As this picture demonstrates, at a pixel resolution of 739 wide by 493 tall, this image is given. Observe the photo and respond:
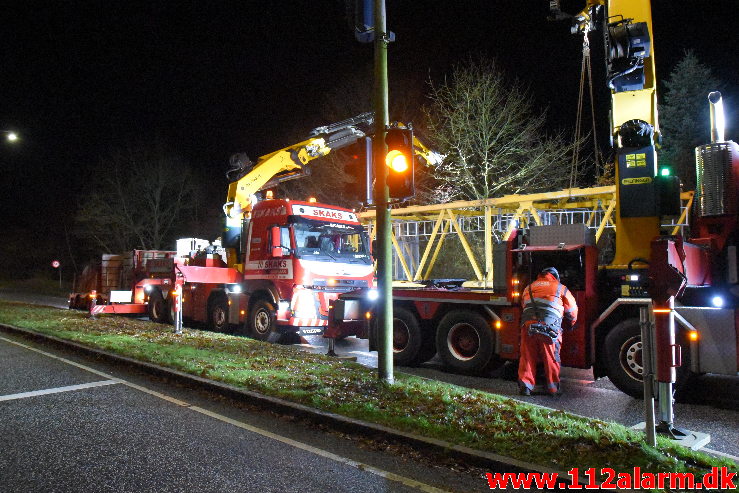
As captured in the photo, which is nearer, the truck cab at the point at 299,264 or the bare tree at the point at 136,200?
the truck cab at the point at 299,264

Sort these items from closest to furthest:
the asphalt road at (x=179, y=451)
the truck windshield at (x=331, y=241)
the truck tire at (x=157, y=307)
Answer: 1. the asphalt road at (x=179, y=451)
2. the truck windshield at (x=331, y=241)
3. the truck tire at (x=157, y=307)

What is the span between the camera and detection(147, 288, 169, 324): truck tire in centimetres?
1655

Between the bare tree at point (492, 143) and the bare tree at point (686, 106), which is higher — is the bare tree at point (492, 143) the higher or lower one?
the lower one

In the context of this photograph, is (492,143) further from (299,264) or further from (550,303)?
(550,303)

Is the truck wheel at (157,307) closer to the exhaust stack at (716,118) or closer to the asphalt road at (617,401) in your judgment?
the asphalt road at (617,401)

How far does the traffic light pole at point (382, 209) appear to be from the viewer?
7.14 m

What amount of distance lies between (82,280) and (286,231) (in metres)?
11.2

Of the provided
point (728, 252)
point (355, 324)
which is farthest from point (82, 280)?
point (728, 252)

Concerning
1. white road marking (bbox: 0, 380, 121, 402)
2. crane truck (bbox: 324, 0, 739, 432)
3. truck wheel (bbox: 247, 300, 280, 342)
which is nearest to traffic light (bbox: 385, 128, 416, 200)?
crane truck (bbox: 324, 0, 739, 432)

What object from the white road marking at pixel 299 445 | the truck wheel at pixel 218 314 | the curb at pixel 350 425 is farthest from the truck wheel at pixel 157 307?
the white road marking at pixel 299 445

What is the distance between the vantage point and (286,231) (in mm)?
11812

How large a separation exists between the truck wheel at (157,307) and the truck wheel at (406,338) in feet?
30.2

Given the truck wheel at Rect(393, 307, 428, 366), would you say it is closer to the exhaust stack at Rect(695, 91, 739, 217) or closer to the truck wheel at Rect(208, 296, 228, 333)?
the exhaust stack at Rect(695, 91, 739, 217)

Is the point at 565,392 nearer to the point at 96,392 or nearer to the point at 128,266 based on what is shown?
the point at 96,392
